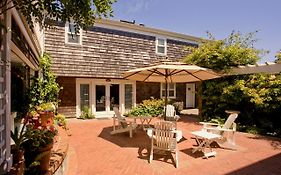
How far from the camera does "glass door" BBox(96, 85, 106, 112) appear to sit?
14.7m

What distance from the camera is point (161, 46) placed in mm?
17312

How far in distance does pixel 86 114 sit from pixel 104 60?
3717 millimetres

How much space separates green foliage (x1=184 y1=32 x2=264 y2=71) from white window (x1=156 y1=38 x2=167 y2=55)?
4580 millimetres

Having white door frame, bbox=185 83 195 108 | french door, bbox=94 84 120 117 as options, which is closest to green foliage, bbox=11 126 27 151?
french door, bbox=94 84 120 117

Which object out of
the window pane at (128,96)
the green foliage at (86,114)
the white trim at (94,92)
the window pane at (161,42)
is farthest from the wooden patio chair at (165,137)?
the window pane at (161,42)

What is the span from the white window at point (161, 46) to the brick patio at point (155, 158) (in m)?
9.76

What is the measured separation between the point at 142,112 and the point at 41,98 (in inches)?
261

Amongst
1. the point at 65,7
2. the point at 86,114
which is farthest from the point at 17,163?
the point at 86,114

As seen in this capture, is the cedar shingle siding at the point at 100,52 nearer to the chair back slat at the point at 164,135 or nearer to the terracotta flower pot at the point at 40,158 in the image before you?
the chair back slat at the point at 164,135

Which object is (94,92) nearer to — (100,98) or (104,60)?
(100,98)

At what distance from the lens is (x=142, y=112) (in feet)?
49.4

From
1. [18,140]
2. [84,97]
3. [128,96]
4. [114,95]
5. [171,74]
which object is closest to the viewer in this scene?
[18,140]

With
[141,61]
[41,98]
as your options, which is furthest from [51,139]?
[141,61]

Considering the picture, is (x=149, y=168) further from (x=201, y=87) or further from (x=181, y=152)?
(x=201, y=87)
